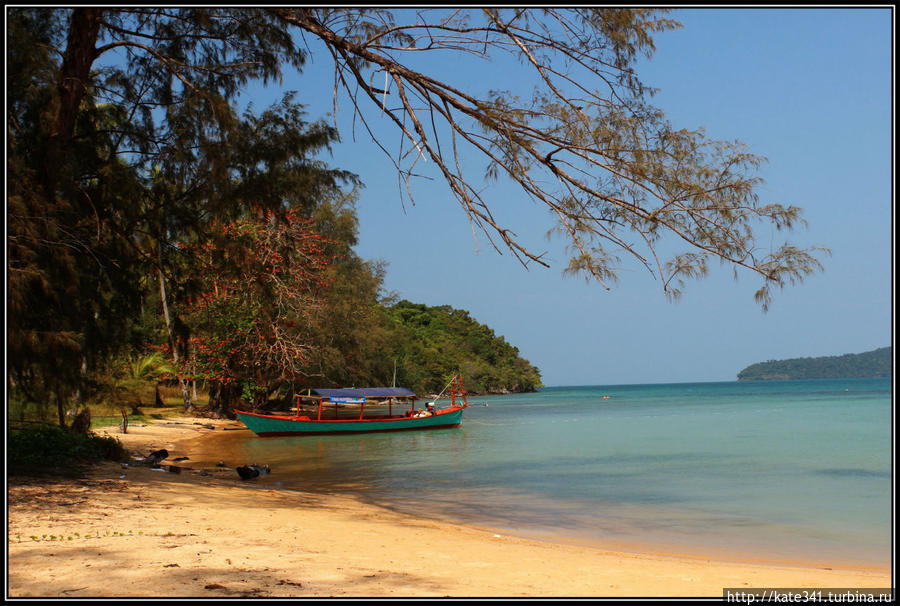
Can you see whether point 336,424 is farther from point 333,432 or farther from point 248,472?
point 248,472

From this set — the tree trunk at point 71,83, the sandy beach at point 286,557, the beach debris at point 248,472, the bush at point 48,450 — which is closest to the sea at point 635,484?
the beach debris at point 248,472

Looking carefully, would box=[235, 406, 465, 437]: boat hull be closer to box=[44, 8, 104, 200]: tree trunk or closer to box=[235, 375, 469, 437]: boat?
box=[235, 375, 469, 437]: boat

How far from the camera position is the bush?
8.17m

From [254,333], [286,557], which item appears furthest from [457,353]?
[286,557]

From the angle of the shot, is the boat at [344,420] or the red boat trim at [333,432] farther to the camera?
the red boat trim at [333,432]

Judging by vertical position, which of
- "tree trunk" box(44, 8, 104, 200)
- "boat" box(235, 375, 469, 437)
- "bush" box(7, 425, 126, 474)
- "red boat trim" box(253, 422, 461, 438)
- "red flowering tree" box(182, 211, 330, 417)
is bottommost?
"red boat trim" box(253, 422, 461, 438)

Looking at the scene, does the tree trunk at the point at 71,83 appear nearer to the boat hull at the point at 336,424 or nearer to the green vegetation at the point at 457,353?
the boat hull at the point at 336,424

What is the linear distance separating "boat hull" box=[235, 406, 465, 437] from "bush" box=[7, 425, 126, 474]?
42.1 feet

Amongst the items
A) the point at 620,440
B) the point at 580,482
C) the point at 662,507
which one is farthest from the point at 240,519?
the point at 620,440

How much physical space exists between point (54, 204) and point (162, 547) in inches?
139

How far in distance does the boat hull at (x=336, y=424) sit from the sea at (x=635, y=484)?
38 cm

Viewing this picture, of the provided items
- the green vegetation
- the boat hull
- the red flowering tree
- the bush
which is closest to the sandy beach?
the bush

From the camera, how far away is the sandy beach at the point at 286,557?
4.23 metres

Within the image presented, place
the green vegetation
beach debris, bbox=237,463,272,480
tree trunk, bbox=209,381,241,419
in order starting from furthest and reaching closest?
the green vegetation < tree trunk, bbox=209,381,241,419 < beach debris, bbox=237,463,272,480
